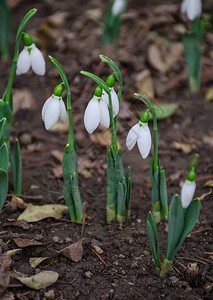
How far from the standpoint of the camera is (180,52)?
4.07 metres

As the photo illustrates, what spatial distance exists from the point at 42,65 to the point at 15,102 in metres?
1.43

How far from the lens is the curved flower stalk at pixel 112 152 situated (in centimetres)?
180

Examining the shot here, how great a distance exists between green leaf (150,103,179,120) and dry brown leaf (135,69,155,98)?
17 centimetres

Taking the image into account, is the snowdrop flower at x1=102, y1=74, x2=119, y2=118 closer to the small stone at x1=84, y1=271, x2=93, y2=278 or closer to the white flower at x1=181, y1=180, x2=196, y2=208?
the white flower at x1=181, y1=180, x2=196, y2=208

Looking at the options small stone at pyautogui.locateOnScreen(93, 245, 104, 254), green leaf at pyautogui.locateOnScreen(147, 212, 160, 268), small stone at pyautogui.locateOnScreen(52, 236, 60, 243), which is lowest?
small stone at pyautogui.locateOnScreen(93, 245, 104, 254)

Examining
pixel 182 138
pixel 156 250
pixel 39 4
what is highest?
pixel 39 4

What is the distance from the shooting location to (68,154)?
2010 millimetres

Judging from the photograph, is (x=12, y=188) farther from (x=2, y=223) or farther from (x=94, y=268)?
(x=94, y=268)

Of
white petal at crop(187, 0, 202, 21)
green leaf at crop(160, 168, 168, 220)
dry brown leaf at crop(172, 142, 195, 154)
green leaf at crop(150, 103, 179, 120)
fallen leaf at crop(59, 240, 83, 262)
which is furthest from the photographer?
green leaf at crop(150, 103, 179, 120)

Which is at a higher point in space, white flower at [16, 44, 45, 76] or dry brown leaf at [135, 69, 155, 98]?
white flower at [16, 44, 45, 76]

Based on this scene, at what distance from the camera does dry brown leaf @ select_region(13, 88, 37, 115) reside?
135 inches

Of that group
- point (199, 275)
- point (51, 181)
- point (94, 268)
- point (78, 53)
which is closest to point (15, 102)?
point (78, 53)

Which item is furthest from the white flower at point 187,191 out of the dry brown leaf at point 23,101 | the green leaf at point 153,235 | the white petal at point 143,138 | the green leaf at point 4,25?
the green leaf at point 4,25

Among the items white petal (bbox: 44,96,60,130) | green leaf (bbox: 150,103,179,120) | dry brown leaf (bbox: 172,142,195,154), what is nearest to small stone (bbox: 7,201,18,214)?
white petal (bbox: 44,96,60,130)
